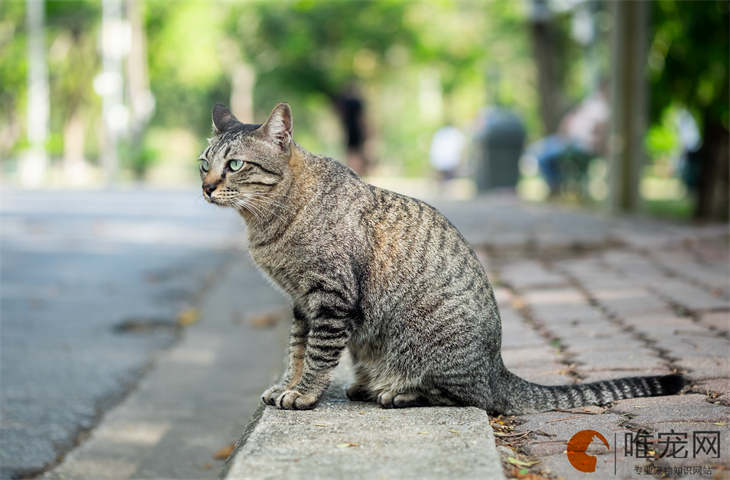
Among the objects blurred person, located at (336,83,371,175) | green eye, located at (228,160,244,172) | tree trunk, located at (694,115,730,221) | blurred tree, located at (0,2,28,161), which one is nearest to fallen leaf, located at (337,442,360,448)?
green eye, located at (228,160,244,172)

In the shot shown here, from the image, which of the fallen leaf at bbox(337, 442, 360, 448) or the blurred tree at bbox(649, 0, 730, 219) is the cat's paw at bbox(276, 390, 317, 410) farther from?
the blurred tree at bbox(649, 0, 730, 219)

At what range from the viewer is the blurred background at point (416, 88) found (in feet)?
35.7

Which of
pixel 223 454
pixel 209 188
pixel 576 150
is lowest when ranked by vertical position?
pixel 223 454

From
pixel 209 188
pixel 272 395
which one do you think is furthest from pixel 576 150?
pixel 272 395

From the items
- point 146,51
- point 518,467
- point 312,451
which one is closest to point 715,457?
point 518,467

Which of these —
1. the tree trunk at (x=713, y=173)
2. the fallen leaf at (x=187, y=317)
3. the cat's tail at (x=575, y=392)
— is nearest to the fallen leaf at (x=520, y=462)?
the cat's tail at (x=575, y=392)

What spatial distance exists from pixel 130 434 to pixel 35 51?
34.9m

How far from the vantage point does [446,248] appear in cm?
354

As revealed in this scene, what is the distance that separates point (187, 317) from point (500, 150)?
12.2m

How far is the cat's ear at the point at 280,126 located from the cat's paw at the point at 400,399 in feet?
3.60

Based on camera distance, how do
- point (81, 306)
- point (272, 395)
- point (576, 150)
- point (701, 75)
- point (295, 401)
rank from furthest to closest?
1. point (576, 150)
2. point (701, 75)
3. point (81, 306)
4. point (272, 395)
5. point (295, 401)

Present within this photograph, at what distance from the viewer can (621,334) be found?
4.57m

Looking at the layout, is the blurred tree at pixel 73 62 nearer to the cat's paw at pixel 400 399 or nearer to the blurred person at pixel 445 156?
the blurred person at pixel 445 156

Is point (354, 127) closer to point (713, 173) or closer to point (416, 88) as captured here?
point (713, 173)
